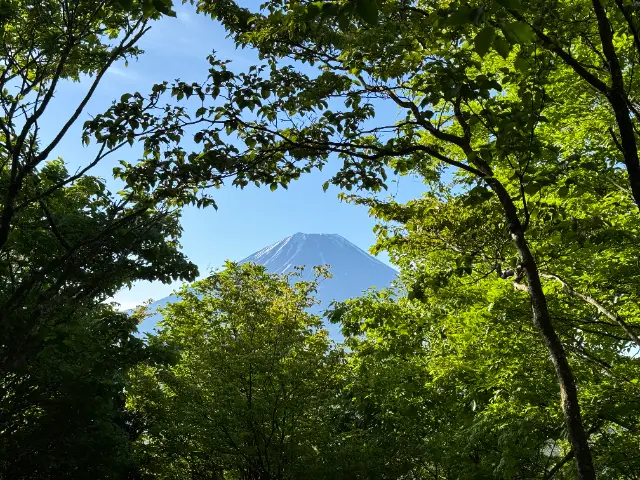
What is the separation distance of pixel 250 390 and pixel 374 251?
5581mm

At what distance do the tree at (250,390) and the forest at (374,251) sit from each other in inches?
3.0

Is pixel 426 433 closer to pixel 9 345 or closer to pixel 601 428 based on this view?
pixel 601 428

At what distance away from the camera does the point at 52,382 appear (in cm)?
772

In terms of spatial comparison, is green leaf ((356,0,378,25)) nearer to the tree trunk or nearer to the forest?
the forest

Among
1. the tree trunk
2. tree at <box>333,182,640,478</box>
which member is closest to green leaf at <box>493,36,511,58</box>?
the tree trunk

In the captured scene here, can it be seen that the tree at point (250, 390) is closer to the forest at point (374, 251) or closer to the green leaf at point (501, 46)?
the forest at point (374, 251)

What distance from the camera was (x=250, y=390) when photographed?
11602mm

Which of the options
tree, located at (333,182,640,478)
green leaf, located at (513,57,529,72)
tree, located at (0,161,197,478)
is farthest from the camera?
tree, located at (333,182,640,478)

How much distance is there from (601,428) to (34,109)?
36.3ft

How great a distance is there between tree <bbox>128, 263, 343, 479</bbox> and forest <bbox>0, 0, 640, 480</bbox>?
77 mm

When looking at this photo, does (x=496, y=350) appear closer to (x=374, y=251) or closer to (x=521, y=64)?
(x=374, y=251)

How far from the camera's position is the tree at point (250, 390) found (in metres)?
11.5

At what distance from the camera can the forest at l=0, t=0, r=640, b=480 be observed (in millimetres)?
3842

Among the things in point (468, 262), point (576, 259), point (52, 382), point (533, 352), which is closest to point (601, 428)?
point (533, 352)
